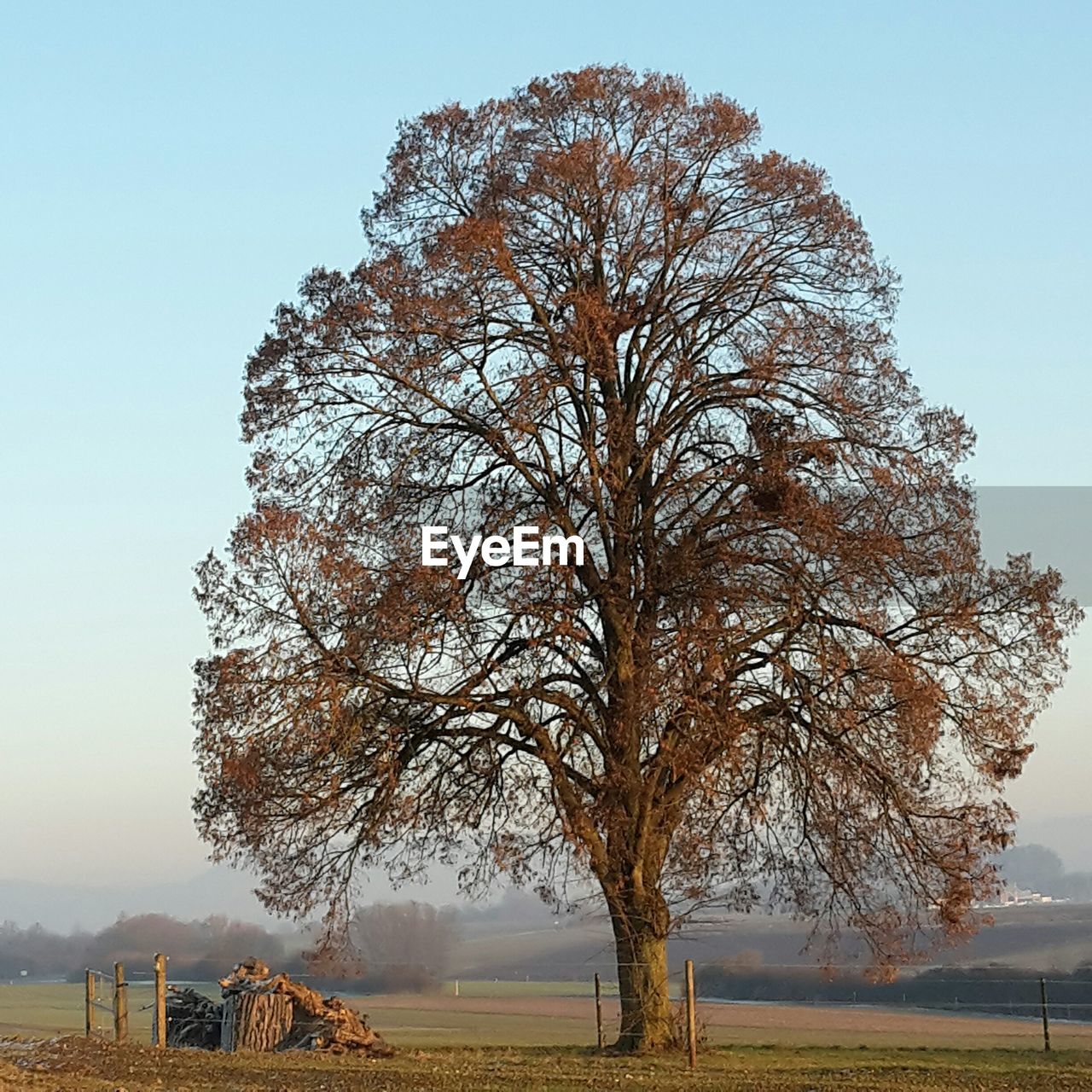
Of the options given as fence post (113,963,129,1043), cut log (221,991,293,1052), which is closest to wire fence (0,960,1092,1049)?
fence post (113,963,129,1043)

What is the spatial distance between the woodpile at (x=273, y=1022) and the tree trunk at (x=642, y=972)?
11.9 feet

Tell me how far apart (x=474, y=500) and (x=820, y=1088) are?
→ 11136 millimetres

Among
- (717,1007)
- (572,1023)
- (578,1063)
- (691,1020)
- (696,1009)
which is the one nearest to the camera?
(691,1020)

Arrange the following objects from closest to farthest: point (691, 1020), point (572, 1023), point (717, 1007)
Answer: point (691, 1020) → point (572, 1023) → point (717, 1007)

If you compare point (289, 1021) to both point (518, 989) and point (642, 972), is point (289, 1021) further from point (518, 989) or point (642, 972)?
point (518, 989)

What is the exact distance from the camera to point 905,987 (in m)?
52.2

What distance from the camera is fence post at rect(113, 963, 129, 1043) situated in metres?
26.2

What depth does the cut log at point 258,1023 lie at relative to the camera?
24.9 meters

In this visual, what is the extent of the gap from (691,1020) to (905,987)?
33409mm

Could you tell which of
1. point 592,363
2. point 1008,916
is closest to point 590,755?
point 592,363

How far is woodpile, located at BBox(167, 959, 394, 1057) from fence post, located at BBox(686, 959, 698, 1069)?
467 cm
